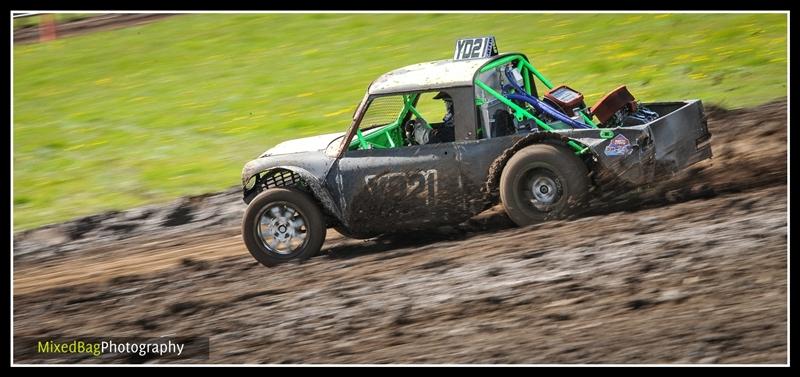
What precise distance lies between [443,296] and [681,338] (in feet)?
6.70

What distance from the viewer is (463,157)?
9.33m

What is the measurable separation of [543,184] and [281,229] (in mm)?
2517

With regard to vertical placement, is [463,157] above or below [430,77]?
below

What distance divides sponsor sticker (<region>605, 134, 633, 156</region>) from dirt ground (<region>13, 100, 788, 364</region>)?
0.62 metres

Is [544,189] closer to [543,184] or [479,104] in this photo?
[543,184]

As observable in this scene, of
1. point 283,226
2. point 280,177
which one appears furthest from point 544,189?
point 280,177

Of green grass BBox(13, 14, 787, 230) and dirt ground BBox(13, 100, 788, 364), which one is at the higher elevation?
green grass BBox(13, 14, 787, 230)

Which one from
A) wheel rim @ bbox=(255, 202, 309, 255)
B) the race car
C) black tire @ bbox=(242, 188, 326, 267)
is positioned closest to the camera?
the race car

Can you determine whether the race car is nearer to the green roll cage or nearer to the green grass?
the green roll cage

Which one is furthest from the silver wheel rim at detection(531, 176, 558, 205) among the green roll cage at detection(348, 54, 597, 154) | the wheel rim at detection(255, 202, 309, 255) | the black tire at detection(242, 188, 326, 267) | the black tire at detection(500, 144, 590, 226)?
the wheel rim at detection(255, 202, 309, 255)

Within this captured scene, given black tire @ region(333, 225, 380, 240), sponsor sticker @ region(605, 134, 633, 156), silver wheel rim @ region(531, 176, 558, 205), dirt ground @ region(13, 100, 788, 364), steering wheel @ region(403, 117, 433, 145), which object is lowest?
dirt ground @ region(13, 100, 788, 364)

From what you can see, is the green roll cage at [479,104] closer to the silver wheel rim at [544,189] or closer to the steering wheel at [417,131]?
the steering wheel at [417,131]

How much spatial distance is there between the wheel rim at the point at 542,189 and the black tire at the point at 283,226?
1.97m

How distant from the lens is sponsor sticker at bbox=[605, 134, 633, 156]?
8.95 meters
